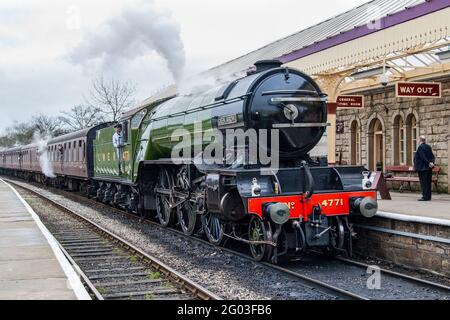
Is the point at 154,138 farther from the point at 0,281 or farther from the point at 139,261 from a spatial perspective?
the point at 0,281

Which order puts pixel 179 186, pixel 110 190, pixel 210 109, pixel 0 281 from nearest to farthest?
pixel 0 281 < pixel 210 109 < pixel 179 186 < pixel 110 190

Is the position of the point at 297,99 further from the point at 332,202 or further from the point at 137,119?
the point at 137,119

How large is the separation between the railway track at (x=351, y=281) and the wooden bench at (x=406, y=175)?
273 inches

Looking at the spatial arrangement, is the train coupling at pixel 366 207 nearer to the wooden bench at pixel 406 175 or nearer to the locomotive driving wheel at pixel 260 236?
the locomotive driving wheel at pixel 260 236

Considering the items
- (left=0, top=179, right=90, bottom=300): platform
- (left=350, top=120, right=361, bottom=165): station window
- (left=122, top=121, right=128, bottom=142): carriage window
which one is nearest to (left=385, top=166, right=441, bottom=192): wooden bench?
(left=350, top=120, right=361, bottom=165): station window

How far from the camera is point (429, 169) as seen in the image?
1223 centimetres

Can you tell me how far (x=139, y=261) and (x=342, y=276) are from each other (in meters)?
3.25

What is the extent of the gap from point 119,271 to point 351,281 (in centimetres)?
334

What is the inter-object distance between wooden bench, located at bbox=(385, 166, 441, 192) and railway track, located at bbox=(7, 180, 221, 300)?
26.1 feet

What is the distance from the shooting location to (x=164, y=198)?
13062 millimetres

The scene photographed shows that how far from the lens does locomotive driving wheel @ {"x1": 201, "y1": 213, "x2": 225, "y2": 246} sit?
10.2 m

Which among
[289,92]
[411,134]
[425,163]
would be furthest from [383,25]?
[289,92]

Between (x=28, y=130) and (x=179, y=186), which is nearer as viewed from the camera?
(x=179, y=186)
